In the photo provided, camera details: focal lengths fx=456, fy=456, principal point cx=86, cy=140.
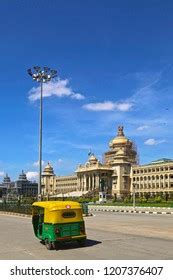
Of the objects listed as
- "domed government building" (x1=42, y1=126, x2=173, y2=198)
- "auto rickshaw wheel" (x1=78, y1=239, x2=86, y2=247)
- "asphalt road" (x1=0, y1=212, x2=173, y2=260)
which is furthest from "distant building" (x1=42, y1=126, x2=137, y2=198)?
"auto rickshaw wheel" (x1=78, y1=239, x2=86, y2=247)

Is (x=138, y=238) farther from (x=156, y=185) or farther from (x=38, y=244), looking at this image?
(x=156, y=185)

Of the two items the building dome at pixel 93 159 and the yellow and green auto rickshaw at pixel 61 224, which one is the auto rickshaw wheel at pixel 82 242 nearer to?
the yellow and green auto rickshaw at pixel 61 224

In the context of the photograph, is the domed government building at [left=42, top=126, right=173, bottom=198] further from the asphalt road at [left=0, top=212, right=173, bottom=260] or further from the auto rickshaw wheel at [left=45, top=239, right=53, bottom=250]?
the auto rickshaw wheel at [left=45, top=239, right=53, bottom=250]

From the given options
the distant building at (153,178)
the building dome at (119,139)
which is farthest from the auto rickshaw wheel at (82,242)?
the building dome at (119,139)

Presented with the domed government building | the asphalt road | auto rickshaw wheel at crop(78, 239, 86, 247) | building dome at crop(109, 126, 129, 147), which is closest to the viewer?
the asphalt road

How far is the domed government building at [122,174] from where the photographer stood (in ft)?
395

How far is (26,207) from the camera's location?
37.4 meters

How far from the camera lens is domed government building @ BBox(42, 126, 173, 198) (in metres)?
120

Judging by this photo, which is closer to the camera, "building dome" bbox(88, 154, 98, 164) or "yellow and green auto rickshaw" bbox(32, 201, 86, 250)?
"yellow and green auto rickshaw" bbox(32, 201, 86, 250)

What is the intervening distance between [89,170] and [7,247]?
130m

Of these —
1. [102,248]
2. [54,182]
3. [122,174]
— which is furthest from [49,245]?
[54,182]

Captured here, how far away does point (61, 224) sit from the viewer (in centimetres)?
1448

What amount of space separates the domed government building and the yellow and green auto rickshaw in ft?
321

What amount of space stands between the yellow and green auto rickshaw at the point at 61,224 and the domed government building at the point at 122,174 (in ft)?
321
